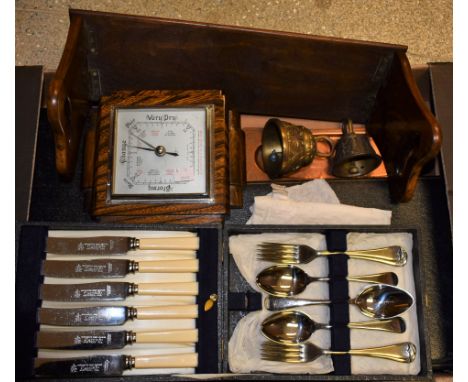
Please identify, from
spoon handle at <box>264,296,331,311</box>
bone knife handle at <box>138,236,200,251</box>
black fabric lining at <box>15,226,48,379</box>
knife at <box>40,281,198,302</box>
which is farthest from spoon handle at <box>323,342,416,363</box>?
black fabric lining at <box>15,226,48,379</box>

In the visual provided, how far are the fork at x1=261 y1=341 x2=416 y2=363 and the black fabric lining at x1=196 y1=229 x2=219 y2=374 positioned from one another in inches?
5.6

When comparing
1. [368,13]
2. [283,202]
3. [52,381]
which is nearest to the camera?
[52,381]

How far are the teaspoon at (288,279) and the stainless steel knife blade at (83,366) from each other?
434 mm

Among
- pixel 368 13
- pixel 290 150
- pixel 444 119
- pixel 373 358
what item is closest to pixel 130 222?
pixel 290 150

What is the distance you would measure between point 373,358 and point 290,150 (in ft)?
2.04

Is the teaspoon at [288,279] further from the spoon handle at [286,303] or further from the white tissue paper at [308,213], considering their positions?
the white tissue paper at [308,213]

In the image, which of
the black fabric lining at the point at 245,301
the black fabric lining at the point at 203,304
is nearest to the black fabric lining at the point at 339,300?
the black fabric lining at the point at 245,301

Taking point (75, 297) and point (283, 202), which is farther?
point (283, 202)

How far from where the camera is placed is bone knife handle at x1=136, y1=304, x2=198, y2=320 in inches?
49.3

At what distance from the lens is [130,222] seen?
1.32 m

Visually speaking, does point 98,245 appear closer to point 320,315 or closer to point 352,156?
point 320,315

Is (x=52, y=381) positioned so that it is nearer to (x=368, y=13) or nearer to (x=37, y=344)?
(x=37, y=344)

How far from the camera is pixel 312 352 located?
1.27m

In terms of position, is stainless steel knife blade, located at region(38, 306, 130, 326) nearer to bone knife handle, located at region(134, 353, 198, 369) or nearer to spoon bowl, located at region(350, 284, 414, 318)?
bone knife handle, located at region(134, 353, 198, 369)
